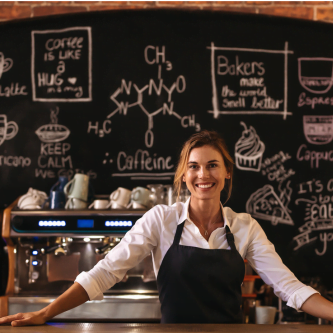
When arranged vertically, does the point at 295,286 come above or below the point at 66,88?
below

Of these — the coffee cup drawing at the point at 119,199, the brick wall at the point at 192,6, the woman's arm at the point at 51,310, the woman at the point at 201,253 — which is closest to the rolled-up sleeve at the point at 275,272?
the woman at the point at 201,253

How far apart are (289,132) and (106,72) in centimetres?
154

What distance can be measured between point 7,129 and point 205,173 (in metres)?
2.01

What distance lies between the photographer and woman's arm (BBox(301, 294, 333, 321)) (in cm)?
139

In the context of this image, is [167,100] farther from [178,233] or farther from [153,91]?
[178,233]

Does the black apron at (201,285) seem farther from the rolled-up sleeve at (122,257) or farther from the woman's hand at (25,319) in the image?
the woman's hand at (25,319)

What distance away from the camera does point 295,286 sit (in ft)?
4.91

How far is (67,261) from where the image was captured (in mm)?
2641

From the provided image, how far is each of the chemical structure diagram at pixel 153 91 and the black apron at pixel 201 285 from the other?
5.20ft

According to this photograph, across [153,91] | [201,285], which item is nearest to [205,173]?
[201,285]

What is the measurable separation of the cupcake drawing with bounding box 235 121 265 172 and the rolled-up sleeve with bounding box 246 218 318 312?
138 cm

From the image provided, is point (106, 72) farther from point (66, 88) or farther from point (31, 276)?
point (31, 276)

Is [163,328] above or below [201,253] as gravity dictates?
below

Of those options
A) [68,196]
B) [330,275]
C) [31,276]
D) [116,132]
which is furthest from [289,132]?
[31,276]
